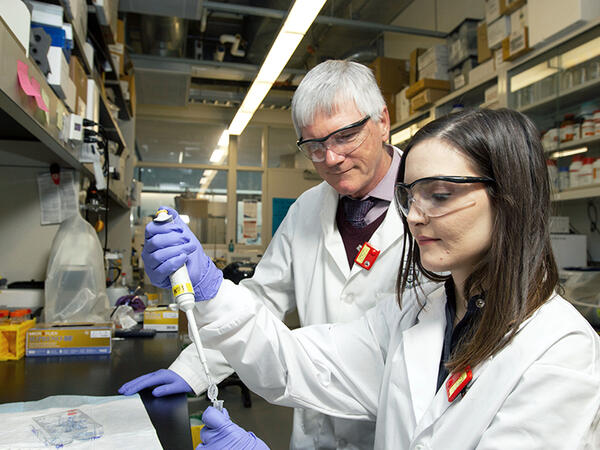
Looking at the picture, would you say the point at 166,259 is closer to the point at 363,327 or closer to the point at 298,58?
the point at 363,327

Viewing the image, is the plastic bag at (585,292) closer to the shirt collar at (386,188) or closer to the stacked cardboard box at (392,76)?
the shirt collar at (386,188)

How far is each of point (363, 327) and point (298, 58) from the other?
5586 millimetres

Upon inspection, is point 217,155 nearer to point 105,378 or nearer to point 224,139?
point 224,139

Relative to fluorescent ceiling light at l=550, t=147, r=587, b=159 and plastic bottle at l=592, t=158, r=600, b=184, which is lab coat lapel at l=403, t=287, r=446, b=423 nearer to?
plastic bottle at l=592, t=158, r=600, b=184

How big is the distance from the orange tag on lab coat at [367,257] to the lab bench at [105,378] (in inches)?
23.2

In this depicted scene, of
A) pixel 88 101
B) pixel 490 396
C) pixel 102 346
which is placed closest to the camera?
pixel 490 396

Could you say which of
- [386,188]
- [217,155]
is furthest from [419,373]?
[217,155]

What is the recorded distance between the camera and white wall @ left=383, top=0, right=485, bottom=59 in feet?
14.8

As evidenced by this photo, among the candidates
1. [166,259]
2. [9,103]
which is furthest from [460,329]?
[9,103]

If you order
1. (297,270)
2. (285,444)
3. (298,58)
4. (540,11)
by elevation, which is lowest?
(285,444)

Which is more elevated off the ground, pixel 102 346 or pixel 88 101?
pixel 88 101

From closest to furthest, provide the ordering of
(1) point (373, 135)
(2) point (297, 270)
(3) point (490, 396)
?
1. (3) point (490, 396)
2. (1) point (373, 135)
3. (2) point (297, 270)

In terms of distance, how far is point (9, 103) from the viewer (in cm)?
115

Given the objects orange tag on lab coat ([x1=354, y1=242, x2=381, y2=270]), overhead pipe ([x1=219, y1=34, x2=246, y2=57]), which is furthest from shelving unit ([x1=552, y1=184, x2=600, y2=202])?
overhead pipe ([x1=219, y1=34, x2=246, y2=57])
